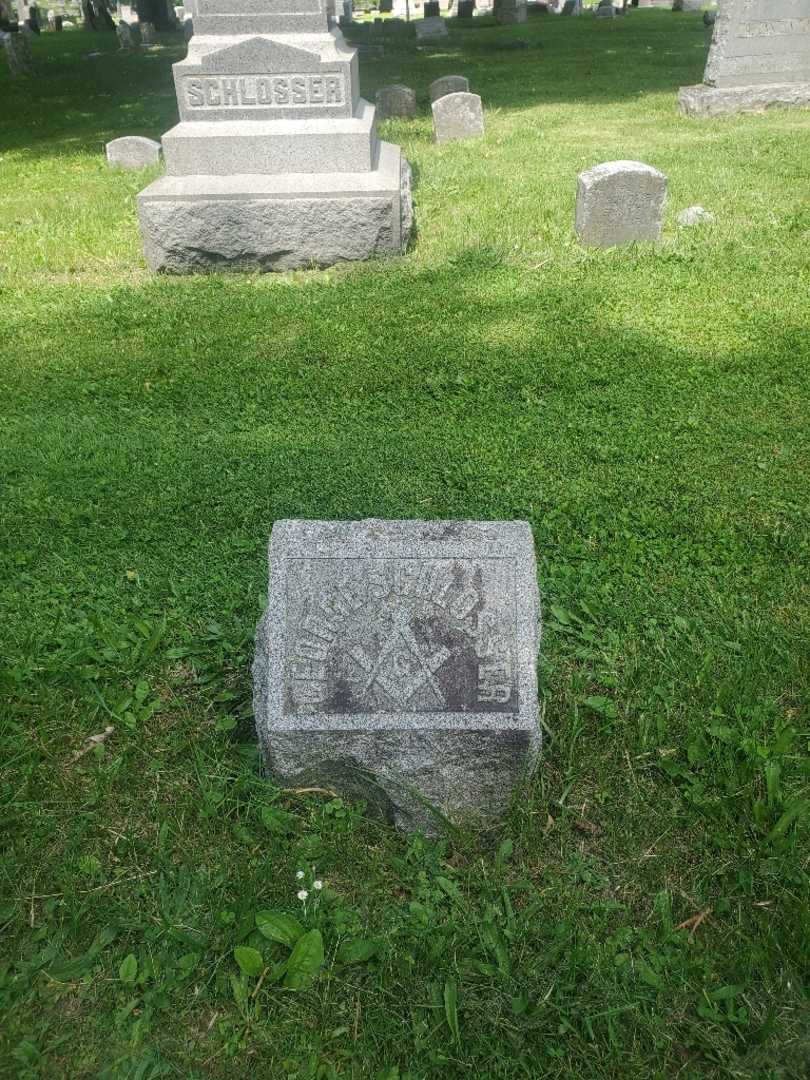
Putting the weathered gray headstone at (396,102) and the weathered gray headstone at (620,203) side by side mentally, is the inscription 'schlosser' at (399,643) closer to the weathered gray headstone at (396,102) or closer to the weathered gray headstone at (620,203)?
the weathered gray headstone at (620,203)

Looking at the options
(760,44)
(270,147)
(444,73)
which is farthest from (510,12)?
(270,147)

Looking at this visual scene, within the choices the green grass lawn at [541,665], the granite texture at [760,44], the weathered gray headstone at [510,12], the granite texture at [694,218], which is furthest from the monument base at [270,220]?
the weathered gray headstone at [510,12]

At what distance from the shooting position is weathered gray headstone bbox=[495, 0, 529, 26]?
28.1 m

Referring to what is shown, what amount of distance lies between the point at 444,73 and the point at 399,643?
1969cm

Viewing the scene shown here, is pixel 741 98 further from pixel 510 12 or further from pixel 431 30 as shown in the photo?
pixel 510 12

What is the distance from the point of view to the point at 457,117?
12.5 meters

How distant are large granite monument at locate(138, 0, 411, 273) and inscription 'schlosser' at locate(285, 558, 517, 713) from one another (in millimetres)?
5358

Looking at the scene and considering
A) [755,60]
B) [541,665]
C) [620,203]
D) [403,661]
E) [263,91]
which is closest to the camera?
[403,661]

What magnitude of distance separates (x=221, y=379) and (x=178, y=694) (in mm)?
2731

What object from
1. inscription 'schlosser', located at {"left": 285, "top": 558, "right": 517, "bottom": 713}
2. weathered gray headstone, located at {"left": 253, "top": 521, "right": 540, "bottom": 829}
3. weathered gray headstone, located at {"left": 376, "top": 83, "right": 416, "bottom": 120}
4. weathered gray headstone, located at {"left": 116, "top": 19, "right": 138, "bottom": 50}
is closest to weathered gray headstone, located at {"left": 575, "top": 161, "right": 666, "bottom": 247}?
weathered gray headstone, located at {"left": 253, "top": 521, "right": 540, "bottom": 829}

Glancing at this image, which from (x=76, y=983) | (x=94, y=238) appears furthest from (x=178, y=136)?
(x=76, y=983)

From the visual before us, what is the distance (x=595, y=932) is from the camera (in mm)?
2365

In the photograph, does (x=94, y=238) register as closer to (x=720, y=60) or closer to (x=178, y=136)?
(x=178, y=136)

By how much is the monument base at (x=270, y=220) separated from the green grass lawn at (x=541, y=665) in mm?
248
